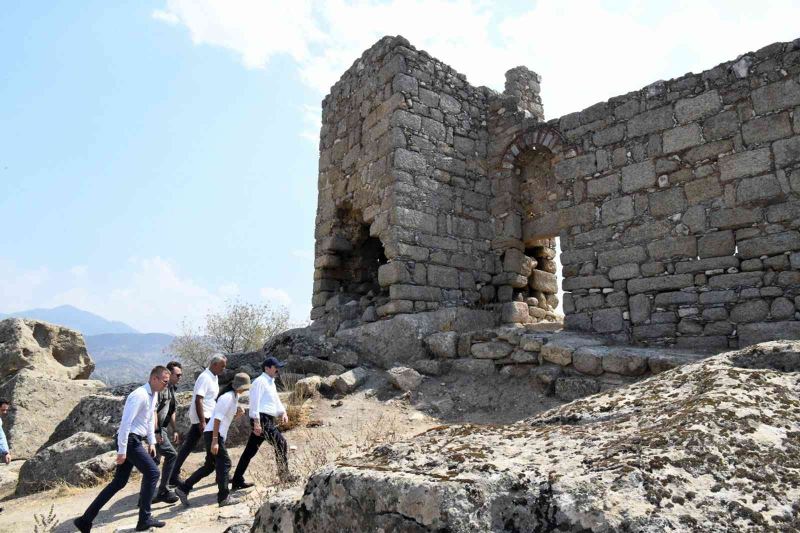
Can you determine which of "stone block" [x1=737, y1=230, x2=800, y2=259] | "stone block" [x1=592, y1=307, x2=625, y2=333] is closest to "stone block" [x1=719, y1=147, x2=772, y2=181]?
"stone block" [x1=737, y1=230, x2=800, y2=259]

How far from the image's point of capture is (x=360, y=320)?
9.99 metres

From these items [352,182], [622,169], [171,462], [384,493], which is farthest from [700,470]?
[352,182]

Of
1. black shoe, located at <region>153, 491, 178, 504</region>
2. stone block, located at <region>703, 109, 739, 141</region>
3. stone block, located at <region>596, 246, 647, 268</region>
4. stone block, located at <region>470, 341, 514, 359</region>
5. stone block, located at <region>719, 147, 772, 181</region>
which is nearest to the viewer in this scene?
black shoe, located at <region>153, 491, 178, 504</region>

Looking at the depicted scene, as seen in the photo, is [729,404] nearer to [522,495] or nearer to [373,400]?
[522,495]

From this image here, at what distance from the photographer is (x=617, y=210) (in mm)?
8734

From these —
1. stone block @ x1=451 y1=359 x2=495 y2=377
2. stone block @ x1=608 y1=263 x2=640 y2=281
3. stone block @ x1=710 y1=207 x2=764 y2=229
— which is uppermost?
stone block @ x1=710 y1=207 x2=764 y2=229

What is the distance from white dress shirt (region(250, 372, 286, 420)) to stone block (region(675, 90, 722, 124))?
22.0 feet

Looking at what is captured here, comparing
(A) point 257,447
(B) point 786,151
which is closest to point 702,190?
(B) point 786,151

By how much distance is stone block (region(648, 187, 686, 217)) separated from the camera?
8141 millimetres

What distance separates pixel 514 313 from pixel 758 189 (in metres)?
4.03

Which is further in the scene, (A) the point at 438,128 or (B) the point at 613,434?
(A) the point at 438,128

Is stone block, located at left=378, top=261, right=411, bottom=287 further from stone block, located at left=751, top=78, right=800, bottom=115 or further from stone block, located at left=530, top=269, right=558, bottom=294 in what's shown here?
stone block, located at left=751, top=78, right=800, bottom=115

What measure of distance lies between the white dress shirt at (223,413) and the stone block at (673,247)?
6.00 m

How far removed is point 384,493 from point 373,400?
20.5 ft
